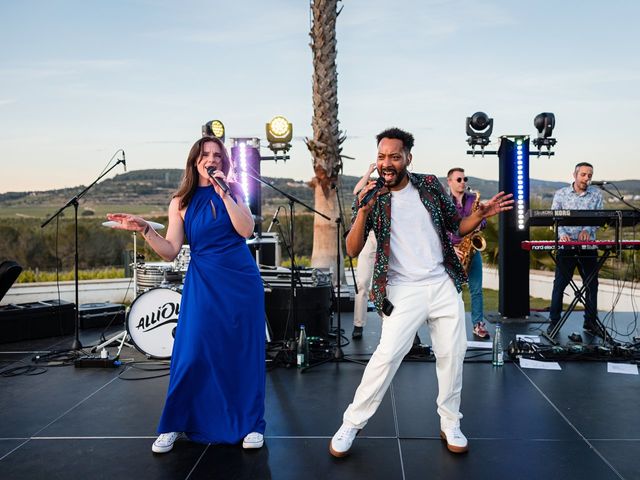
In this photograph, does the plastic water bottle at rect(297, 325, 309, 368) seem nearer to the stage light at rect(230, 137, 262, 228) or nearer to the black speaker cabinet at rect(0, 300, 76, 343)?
the black speaker cabinet at rect(0, 300, 76, 343)

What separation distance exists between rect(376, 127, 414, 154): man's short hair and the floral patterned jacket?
178 mm

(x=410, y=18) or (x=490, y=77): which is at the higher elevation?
(x=410, y=18)

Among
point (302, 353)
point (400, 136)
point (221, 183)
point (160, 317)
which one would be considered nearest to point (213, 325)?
point (221, 183)

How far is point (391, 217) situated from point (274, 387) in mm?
2228

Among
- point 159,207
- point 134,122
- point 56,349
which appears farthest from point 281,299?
point 159,207

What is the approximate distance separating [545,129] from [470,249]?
2178 mm

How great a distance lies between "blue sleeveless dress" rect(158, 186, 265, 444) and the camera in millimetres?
3439

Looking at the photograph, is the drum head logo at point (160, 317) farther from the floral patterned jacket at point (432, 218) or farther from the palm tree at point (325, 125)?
the palm tree at point (325, 125)

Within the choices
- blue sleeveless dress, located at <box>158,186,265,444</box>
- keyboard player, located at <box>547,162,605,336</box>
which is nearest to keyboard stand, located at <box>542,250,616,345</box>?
keyboard player, located at <box>547,162,605,336</box>

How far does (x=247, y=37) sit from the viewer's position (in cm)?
1262

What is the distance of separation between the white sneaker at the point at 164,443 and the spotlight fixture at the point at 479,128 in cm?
584

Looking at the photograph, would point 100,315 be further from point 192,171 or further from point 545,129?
point 545,129

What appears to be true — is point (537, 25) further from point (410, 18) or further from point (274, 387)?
point (274, 387)

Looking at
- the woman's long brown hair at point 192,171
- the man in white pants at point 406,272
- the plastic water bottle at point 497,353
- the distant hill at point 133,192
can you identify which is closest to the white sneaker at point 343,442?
the man in white pants at point 406,272
